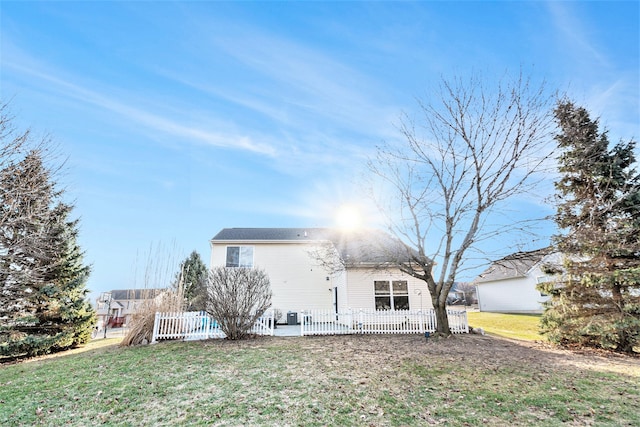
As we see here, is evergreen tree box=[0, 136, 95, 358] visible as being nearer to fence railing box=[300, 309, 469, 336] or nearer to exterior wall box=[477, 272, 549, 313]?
fence railing box=[300, 309, 469, 336]

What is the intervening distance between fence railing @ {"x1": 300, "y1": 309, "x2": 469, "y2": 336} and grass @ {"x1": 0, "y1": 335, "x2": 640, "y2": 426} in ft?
12.2

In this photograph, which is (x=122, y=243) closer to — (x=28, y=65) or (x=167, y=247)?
(x=167, y=247)

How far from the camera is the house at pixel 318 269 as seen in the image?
48.9ft

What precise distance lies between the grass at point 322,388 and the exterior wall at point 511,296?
15554 millimetres

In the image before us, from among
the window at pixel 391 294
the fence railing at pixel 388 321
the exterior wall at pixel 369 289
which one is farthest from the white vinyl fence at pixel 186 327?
the window at pixel 391 294

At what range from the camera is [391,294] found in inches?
588

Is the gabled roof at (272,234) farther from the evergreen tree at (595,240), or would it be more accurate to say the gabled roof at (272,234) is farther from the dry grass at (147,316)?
the evergreen tree at (595,240)

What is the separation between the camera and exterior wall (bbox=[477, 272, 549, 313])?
21578mm

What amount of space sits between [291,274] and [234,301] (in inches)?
341

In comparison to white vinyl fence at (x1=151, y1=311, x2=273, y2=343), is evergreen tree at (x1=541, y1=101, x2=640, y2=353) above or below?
above

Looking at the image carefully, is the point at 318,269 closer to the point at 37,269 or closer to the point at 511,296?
the point at 37,269

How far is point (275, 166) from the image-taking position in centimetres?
1488

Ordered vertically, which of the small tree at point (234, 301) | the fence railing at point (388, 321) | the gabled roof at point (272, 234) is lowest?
the fence railing at point (388, 321)

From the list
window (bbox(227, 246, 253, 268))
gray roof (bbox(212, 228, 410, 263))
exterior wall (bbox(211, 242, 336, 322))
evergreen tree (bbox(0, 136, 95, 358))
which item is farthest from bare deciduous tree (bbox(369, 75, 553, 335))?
evergreen tree (bbox(0, 136, 95, 358))
